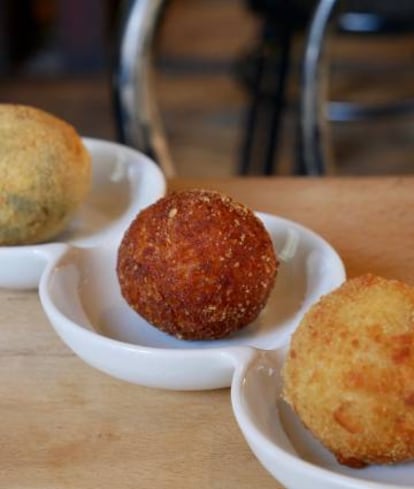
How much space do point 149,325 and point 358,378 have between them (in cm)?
17

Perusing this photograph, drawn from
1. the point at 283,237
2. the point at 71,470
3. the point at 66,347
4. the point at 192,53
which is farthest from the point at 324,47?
the point at 192,53

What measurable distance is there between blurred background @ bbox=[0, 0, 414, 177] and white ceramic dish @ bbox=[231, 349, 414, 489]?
1.44m

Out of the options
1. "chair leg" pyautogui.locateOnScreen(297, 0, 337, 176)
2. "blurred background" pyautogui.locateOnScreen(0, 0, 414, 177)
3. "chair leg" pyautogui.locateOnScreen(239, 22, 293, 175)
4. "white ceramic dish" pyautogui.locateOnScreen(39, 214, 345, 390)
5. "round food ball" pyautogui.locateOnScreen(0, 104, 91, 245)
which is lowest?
"blurred background" pyautogui.locateOnScreen(0, 0, 414, 177)

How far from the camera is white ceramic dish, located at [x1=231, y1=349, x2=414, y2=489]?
1.30 ft

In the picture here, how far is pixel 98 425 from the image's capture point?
0.48m

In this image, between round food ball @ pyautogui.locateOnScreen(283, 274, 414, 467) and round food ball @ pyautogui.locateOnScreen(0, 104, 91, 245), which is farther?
round food ball @ pyautogui.locateOnScreen(0, 104, 91, 245)

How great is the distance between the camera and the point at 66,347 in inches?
21.7

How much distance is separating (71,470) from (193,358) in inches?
3.3

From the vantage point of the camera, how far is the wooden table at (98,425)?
0.44 meters

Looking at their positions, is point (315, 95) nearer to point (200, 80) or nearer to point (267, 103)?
point (267, 103)

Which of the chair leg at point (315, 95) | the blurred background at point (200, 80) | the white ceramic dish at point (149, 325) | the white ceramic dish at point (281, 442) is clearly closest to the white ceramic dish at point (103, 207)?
the white ceramic dish at point (149, 325)

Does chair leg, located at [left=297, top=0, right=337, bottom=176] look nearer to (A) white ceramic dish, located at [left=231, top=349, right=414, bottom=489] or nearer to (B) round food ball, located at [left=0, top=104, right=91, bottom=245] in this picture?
(B) round food ball, located at [left=0, top=104, right=91, bottom=245]

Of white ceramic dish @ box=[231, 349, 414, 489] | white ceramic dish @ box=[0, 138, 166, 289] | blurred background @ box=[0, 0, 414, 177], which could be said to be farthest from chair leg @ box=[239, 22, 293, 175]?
white ceramic dish @ box=[231, 349, 414, 489]

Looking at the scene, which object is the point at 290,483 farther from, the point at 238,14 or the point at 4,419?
the point at 238,14
